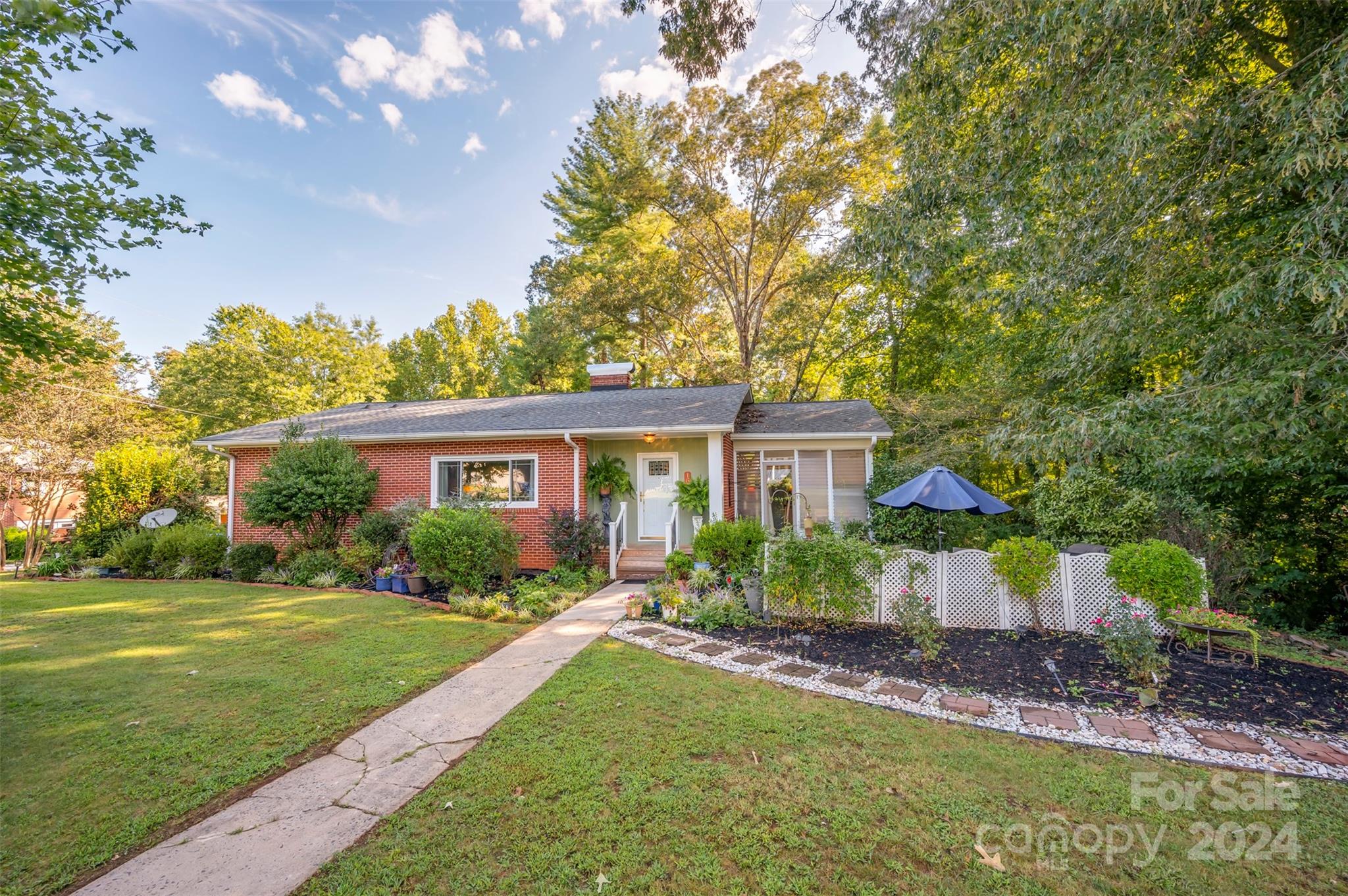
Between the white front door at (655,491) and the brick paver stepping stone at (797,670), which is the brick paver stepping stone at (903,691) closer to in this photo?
the brick paver stepping stone at (797,670)

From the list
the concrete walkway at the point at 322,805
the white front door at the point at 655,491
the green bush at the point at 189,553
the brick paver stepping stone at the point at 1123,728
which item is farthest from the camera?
the white front door at the point at 655,491

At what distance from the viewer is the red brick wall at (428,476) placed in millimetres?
10195

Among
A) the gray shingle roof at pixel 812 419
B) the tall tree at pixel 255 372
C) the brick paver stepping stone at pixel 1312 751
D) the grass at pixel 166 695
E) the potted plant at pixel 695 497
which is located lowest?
the brick paver stepping stone at pixel 1312 751

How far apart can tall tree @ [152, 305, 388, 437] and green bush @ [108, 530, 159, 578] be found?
13183mm

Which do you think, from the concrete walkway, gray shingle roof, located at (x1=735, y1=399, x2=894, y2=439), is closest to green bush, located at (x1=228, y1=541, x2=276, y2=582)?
the concrete walkway

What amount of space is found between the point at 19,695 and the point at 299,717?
9.68 feet

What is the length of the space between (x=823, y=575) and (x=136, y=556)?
1436cm

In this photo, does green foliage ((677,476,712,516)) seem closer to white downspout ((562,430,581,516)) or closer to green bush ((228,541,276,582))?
white downspout ((562,430,581,516))

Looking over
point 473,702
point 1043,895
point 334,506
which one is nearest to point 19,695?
point 473,702

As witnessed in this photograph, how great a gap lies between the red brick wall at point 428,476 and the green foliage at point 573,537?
0.26 m

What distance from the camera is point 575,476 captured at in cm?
1020

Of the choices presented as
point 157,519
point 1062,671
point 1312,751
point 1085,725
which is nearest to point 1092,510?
point 1062,671

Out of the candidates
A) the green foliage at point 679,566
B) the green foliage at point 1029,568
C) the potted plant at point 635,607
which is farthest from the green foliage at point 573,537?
the green foliage at point 1029,568

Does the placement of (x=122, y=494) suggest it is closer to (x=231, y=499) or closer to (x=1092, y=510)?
(x=231, y=499)
